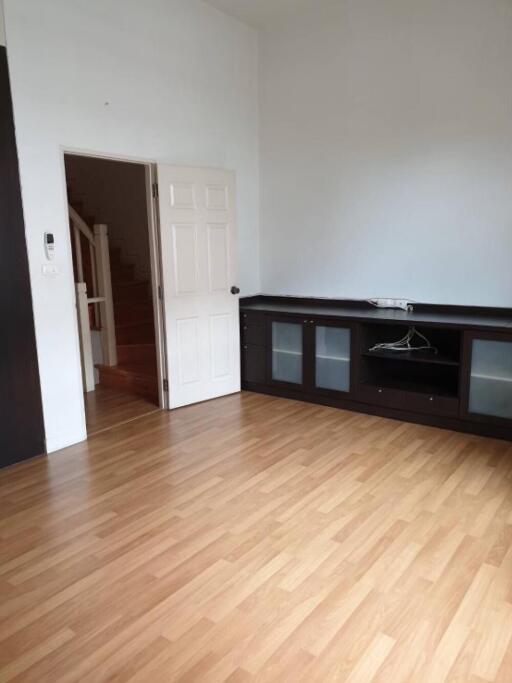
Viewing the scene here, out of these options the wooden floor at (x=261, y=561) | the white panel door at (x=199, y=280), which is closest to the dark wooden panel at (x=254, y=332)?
the white panel door at (x=199, y=280)

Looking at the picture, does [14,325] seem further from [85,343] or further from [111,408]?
[85,343]

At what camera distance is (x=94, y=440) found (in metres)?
4.12

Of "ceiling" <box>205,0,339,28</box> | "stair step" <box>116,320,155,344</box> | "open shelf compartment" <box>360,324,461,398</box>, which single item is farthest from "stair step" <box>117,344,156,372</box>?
"ceiling" <box>205,0,339,28</box>

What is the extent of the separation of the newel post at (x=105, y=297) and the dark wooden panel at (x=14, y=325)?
76.3 inches

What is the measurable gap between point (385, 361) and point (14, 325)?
3136 mm

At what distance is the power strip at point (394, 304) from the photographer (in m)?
4.73

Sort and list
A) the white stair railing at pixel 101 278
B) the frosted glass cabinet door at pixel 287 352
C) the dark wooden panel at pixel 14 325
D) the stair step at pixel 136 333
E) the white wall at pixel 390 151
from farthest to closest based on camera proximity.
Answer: the stair step at pixel 136 333 < the white stair railing at pixel 101 278 < the frosted glass cabinet door at pixel 287 352 < the white wall at pixel 390 151 < the dark wooden panel at pixel 14 325

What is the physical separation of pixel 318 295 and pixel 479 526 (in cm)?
303

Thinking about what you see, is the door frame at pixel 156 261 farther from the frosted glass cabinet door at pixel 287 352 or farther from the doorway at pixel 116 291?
the frosted glass cabinet door at pixel 287 352

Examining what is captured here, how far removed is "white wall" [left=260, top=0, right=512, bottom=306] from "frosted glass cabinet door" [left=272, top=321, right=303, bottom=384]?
632 millimetres

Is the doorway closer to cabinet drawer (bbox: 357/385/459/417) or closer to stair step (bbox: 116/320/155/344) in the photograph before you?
stair step (bbox: 116/320/155/344)

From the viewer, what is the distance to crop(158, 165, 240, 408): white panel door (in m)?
4.55

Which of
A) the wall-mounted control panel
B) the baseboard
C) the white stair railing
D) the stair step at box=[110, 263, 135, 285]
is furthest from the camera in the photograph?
the stair step at box=[110, 263, 135, 285]

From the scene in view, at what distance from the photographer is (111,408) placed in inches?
191
